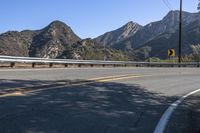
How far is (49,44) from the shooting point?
124m

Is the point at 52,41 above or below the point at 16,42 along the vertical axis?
above

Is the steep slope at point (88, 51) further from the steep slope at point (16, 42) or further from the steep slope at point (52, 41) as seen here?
the steep slope at point (16, 42)

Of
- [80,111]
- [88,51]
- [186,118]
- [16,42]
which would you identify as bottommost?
[186,118]

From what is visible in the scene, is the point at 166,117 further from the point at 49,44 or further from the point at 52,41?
the point at 52,41

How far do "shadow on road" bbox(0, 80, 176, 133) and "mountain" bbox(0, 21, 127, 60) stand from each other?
257 ft

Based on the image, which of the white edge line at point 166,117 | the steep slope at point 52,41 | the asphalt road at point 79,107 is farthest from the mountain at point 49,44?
the white edge line at point 166,117

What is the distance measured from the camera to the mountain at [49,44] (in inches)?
3984

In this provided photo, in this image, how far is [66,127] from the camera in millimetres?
9828

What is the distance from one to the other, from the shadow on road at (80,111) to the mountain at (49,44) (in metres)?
78.3

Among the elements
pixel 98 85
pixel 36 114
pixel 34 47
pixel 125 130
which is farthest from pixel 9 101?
pixel 34 47

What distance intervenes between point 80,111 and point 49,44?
112886 millimetres

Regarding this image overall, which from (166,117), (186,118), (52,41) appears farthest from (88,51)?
(166,117)

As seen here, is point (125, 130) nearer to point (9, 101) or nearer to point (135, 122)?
point (135, 122)

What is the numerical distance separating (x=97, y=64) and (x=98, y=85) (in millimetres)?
21911
